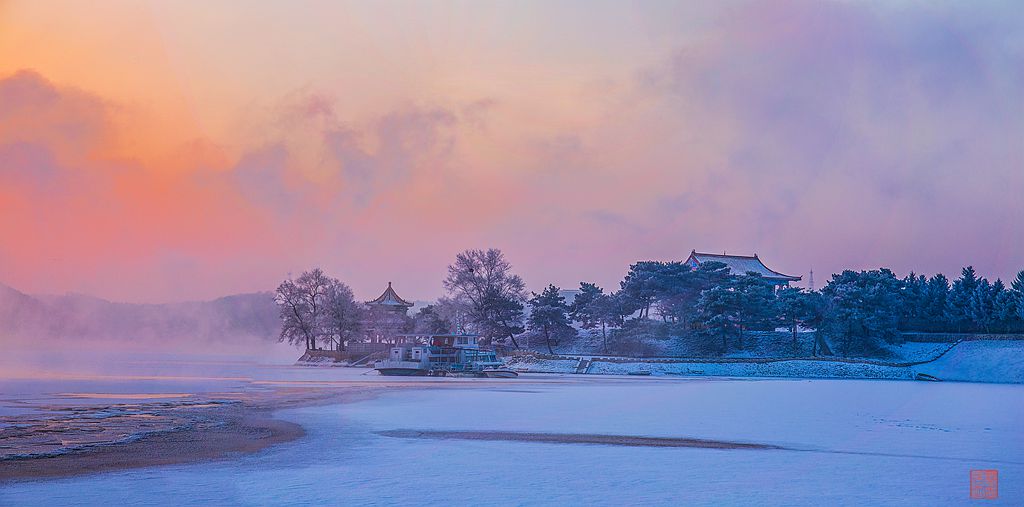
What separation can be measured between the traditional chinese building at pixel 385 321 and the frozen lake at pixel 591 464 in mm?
73761

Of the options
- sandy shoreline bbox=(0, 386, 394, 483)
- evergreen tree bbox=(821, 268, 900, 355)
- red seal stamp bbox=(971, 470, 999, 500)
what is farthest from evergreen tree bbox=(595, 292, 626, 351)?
red seal stamp bbox=(971, 470, 999, 500)

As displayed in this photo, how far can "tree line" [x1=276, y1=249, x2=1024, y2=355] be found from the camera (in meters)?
80.8

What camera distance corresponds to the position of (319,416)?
29.7 m

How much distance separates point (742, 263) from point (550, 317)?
31252 mm

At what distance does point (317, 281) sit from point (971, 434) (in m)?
84.0

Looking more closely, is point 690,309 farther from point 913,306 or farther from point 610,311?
point 913,306

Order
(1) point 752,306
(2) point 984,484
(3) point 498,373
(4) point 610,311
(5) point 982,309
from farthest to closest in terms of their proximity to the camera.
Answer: (4) point 610,311
(1) point 752,306
(5) point 982,309
(3) point 498,373
(2) point 984,484

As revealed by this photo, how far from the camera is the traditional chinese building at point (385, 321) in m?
108

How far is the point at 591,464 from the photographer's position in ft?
62.2

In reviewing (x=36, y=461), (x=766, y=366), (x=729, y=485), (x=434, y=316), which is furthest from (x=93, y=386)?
(x=434, y=316)

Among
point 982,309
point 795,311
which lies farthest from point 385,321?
point 982,309

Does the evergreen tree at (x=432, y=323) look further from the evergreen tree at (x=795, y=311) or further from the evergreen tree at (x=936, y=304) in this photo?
the evergreen tree at (x=936, y=304)

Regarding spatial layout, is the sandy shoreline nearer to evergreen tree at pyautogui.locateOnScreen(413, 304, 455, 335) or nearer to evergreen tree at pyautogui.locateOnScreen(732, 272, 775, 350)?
evergreen tree at pyautogui.locateOnScreen(732, 272, 775, 350)

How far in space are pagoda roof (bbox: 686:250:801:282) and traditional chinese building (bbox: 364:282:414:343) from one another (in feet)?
122
